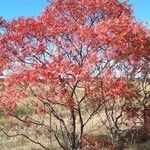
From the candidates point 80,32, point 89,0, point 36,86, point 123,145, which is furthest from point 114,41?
point 123,145

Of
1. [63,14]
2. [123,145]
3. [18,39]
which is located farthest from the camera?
[123,145]

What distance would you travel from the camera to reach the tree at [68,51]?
1512 centimetres

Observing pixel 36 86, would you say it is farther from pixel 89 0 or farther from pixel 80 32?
pixel 89 0

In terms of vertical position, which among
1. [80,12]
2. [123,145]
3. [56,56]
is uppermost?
[80,12]

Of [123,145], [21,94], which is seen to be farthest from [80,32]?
[123,145]

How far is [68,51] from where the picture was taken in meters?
16.3

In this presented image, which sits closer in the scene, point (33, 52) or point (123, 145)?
point (33, 52)

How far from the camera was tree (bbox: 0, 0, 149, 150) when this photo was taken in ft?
49.6

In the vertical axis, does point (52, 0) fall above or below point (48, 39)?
above

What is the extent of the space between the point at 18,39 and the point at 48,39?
116 cm

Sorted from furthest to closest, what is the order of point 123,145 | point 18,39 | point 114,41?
1. point 123,145
2. point 18,39
3. point 114,41

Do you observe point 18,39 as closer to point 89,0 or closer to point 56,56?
point 56,56

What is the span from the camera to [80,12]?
1689 centimetres

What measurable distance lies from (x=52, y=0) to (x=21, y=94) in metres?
4.12
